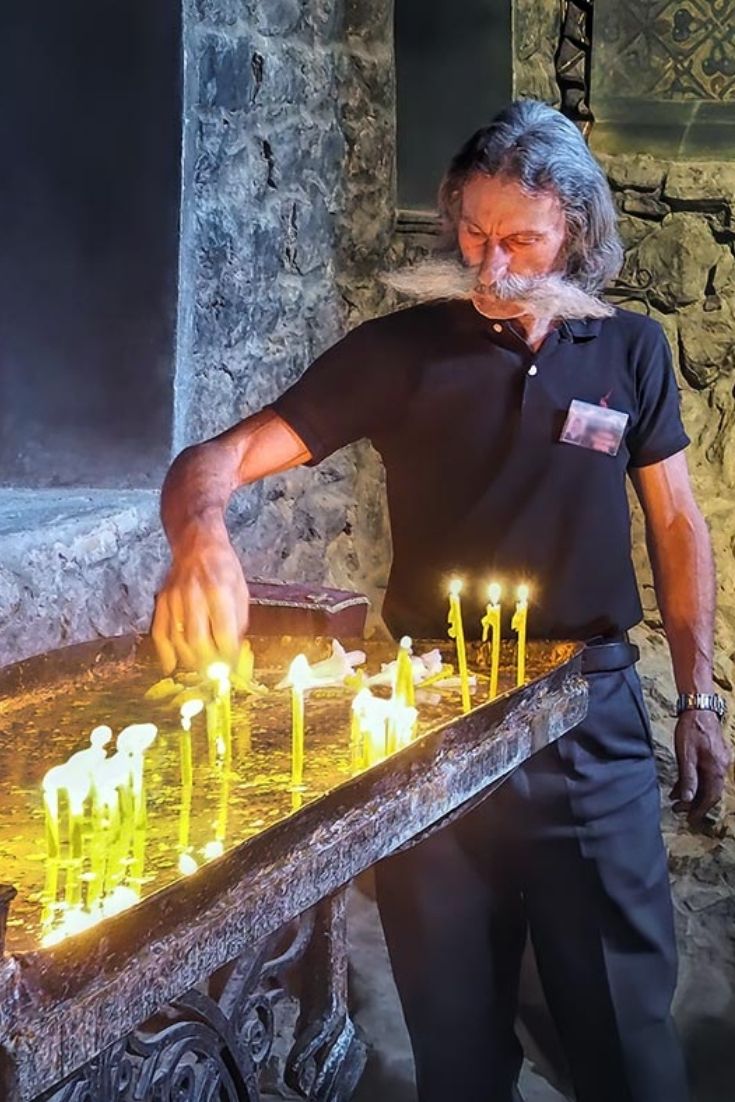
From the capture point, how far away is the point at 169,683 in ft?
6.22

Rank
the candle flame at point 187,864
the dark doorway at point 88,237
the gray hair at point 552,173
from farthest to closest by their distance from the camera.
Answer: the dark doorway at point 88,237 → the gray hair at point 552,173 → the candle flame at point 187,864

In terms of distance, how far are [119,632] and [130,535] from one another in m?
0.19

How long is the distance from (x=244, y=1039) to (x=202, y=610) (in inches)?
23.3

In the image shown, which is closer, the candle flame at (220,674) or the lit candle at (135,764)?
the lit candle at (135,764)

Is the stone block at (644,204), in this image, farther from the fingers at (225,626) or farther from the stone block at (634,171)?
the fingers at (225,626)

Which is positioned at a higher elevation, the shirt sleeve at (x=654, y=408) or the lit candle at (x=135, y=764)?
the shirt sleeve at (x=654, y=408)

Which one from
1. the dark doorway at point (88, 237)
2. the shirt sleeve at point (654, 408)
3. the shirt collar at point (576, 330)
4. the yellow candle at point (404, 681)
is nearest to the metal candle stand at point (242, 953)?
the yellow candle at point (404, 681)

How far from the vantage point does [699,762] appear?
84.7 inches

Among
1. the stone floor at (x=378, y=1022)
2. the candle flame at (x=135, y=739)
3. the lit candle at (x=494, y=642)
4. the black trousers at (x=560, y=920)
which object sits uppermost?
the candle flame at (x=135, y=739)

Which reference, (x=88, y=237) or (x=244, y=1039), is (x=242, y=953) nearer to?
(x=244, y=1039)

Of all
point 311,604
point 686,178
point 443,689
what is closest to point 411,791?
point 443,689

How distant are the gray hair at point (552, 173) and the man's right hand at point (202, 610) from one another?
687 millimetres

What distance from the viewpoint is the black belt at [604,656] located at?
2.13m

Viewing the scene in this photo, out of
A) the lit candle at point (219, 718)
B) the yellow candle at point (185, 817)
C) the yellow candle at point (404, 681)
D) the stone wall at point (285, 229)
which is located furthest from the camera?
the stone wall at point (285, 229)
